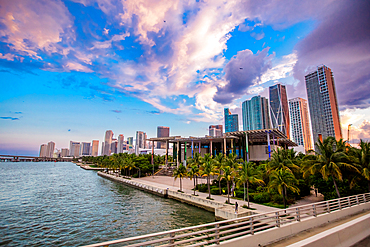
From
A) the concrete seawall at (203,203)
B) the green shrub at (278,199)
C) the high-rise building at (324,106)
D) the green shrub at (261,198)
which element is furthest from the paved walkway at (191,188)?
the high-rise building at (324,106)

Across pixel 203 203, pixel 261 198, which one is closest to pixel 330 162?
pixel 261 198

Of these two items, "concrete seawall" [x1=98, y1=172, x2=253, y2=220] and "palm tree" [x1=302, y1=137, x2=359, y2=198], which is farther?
"concrete seawall" [x1=98, y1=172, x2=253, y2=220]

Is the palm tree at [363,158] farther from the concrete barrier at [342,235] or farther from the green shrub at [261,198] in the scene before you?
the concrete barrier at [342,235]

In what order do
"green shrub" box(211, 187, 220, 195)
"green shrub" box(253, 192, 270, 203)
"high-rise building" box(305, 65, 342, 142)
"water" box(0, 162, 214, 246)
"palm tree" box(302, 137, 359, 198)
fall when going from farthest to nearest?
"high-rise building" box(305, 65, 342, 142) < "green shrub" box(211, 187, 220, 195) < "green shrub" box(253, 192, 270, 203) < "palm tree" box(302, 137, 359, 198) < "water" box(0, 162, 214, 246)

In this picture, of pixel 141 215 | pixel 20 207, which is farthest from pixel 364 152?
pixel 20 207

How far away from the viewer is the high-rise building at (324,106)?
181000 mm

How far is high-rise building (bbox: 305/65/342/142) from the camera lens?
18100 centimetres

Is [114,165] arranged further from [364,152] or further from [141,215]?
[364,152]

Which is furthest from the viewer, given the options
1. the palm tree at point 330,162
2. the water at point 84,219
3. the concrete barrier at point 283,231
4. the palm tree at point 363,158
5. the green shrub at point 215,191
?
the green shrub at point 215,191

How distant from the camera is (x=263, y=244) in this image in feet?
29.7

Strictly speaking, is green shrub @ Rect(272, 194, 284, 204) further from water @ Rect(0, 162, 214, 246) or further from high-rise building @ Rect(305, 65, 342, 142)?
high-rise building @ Rect(305, 65, 342, 142)

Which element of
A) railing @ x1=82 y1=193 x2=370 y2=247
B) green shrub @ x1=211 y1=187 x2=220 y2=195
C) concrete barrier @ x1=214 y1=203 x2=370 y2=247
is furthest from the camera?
green shrub @ x1=211 y1=187 x2=220 y2=195

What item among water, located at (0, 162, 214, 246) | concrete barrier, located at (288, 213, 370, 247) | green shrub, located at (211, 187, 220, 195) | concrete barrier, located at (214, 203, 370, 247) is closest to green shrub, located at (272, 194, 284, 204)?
water, located at (0, 162, 214, 246)

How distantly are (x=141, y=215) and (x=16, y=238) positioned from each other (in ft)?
46.6
